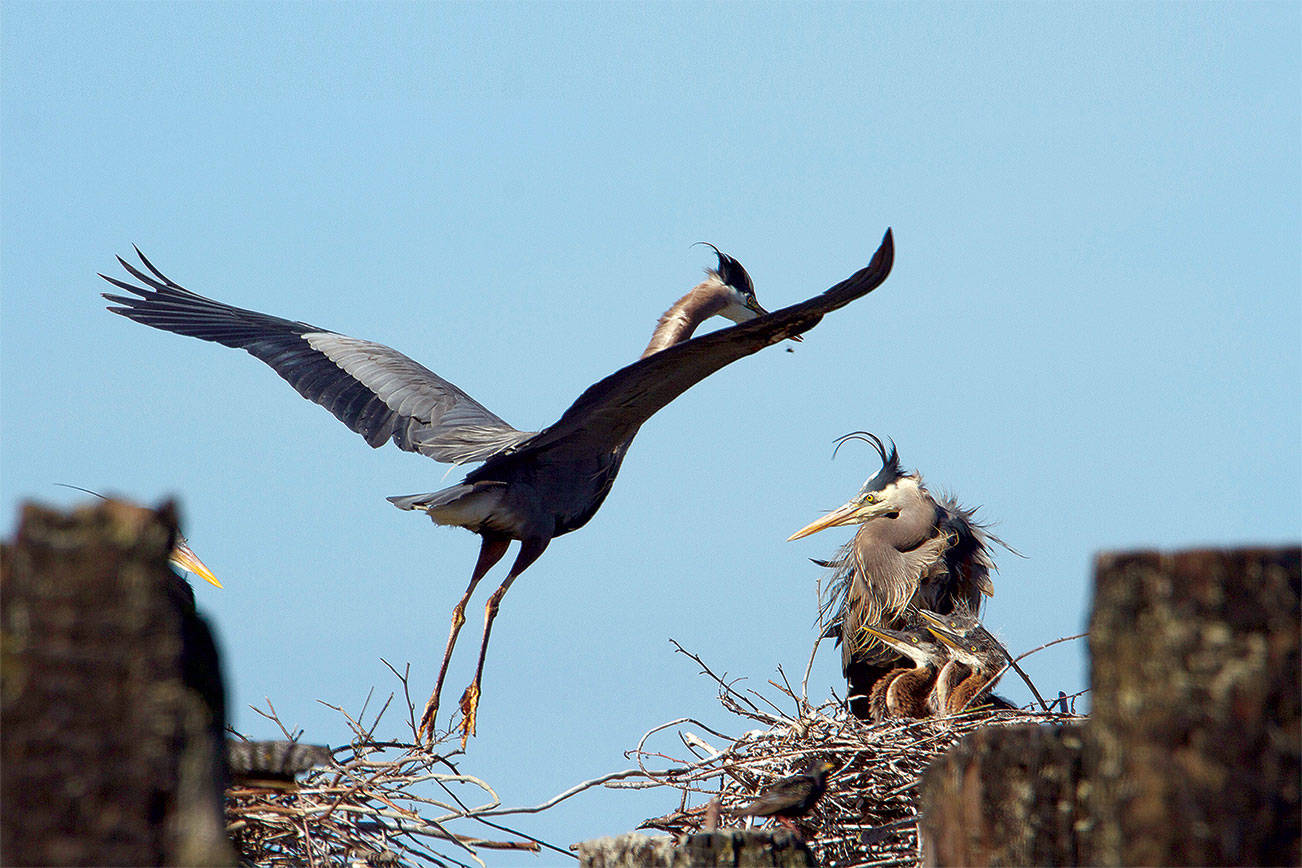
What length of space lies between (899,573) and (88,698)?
5088 millimetres

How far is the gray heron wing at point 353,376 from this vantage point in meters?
6.08

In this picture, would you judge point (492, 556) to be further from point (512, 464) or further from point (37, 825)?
point (37, 825)

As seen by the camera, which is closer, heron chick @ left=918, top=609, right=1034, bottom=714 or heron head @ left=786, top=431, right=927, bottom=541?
heron chick @ left=918, top=609, right=1034, bottom=714

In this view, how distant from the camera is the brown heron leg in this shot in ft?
18.8

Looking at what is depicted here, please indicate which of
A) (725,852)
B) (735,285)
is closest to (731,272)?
(735,285)

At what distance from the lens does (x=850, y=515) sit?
6.97 meters

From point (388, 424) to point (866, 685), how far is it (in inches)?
93.9

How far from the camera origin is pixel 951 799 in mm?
2221

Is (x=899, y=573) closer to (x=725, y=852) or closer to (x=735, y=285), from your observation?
(x=735, y=285)

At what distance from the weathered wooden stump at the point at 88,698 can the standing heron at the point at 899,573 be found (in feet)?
→ 15.3

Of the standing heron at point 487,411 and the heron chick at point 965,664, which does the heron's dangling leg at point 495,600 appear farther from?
the heron chick at point 965,664

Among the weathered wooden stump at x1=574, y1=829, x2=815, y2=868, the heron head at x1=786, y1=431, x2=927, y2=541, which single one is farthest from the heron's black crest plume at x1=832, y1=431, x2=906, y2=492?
the weathered wooden stump at x1=574, y1=829, x2=815, y2=868

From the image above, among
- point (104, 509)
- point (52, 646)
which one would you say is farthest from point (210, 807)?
point (104, 509)

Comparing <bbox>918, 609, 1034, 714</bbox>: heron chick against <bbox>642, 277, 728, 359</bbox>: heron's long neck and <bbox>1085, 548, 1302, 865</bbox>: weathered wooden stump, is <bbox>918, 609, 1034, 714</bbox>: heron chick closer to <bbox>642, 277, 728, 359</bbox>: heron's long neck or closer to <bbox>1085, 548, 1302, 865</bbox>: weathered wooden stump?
<bbox>642, 277, 728, 359</bbox>: heron's long neck
